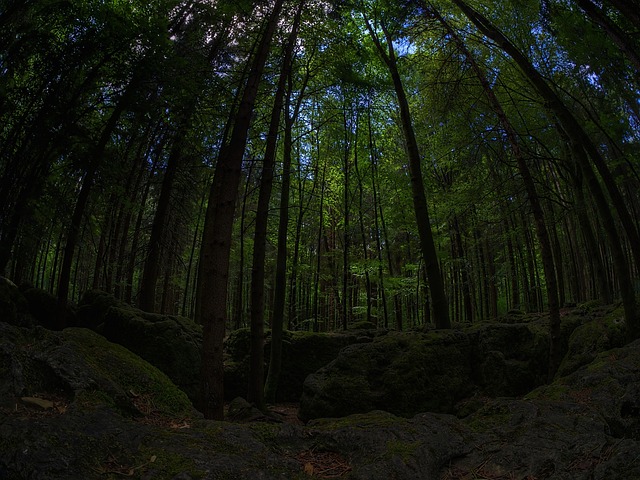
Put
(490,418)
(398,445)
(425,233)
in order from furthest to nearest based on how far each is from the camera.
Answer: (425,233) → (490,418) → (398,445)

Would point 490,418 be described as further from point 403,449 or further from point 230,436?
point 230,436

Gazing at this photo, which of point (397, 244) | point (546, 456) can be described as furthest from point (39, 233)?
point (397, 244)

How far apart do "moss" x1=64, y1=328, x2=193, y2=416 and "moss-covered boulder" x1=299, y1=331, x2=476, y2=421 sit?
11.6 ft

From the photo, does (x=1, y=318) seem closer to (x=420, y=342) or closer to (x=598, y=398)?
(x=420, y=342)

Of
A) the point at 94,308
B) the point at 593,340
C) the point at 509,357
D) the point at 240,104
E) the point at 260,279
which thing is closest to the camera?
the point at 240,104

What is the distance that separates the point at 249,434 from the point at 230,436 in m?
0.18

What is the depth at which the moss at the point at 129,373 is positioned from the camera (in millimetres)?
3359

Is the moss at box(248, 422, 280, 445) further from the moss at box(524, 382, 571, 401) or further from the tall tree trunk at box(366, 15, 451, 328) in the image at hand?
the tall tree trunk at box(366, 15, 451, 328)

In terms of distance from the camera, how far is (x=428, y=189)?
54.1 feet

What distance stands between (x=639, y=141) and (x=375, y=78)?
9.28 metres

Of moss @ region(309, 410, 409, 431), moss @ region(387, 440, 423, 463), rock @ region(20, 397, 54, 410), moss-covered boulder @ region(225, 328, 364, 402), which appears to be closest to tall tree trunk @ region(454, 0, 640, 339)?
moss @ region(309, 410, 409, 431)

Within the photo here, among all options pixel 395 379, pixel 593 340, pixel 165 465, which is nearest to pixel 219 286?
pixel 165 465

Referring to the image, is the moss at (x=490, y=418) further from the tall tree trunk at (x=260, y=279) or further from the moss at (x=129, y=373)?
the tall tree trunk at (x=260, y=279)

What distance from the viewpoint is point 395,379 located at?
6.68m
